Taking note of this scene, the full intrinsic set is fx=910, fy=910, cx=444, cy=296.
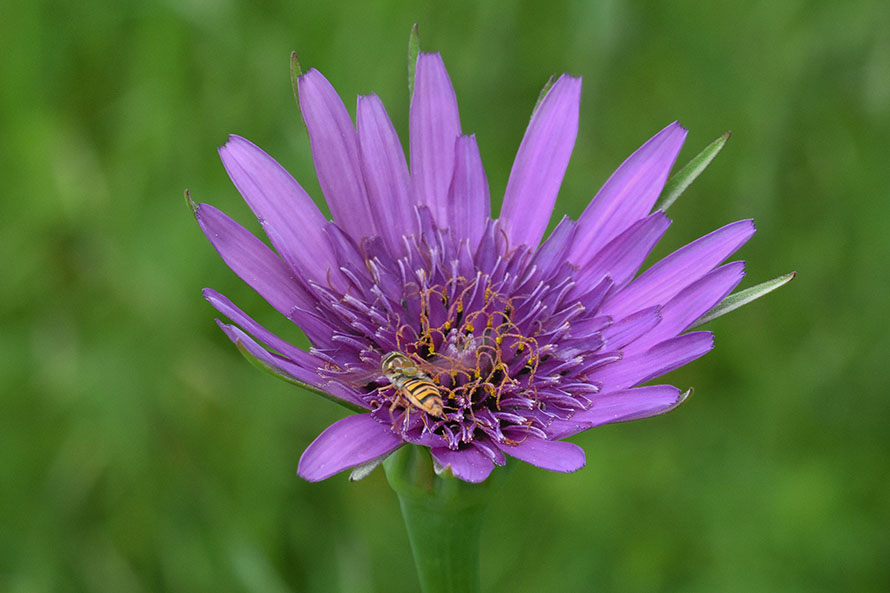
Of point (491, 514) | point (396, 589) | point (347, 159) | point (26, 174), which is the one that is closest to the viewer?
point (347, 159)

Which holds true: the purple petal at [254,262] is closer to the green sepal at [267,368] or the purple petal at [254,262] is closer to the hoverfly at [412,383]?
the hoverfly at [412,383]

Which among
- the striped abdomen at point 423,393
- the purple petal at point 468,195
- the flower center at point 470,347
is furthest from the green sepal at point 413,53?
the striped abdomen at point 423,393

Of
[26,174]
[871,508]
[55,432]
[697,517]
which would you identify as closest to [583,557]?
[697,517]

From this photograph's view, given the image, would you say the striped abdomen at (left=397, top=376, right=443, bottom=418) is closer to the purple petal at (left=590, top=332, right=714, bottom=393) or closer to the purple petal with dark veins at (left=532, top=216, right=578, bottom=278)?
the purple petal at (left=590, top=332, right=714, bottom=393)

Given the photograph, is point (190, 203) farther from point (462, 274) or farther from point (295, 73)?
point (462, 274)

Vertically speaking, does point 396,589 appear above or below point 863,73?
below

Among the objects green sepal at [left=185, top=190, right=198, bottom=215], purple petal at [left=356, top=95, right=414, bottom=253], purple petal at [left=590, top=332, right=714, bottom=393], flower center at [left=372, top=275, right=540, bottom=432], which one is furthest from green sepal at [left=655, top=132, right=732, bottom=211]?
green sepal at [left=185, top=190, right=198, bottom=215]

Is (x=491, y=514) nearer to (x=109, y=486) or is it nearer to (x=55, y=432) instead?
(x=109, y=486)

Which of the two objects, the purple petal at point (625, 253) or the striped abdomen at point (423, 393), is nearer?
the striped abdomen at point (423, 393)
